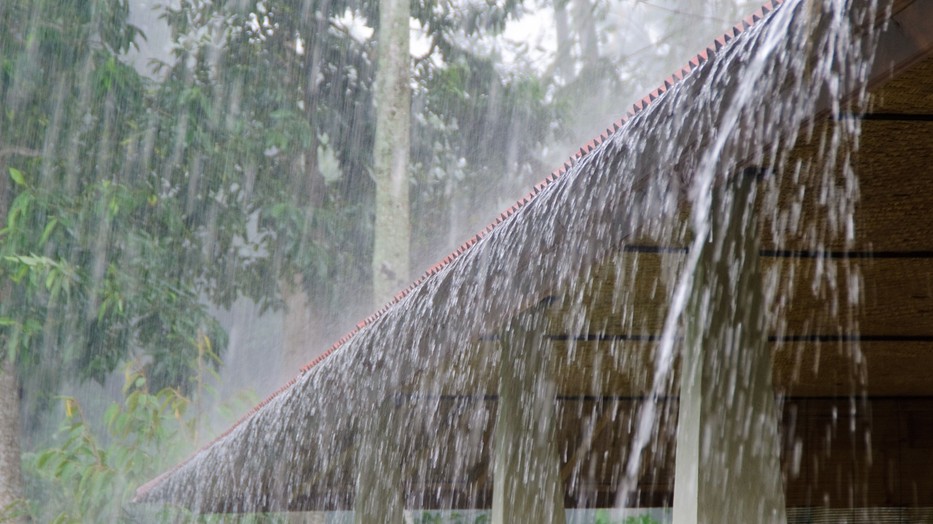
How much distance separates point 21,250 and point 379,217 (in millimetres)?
3952

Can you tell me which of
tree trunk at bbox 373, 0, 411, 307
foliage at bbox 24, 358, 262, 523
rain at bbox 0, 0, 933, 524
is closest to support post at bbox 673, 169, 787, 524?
rain at bbox 0, 0, 933, 524

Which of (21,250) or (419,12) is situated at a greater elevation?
(419,12)

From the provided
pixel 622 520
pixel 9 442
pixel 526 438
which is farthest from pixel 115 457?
pixel 526 438

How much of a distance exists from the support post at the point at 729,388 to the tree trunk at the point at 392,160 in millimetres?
9909

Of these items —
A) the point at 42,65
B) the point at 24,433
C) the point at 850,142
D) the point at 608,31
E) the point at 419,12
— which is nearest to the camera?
the point at 850,142

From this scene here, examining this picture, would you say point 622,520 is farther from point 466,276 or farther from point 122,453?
point 466,276

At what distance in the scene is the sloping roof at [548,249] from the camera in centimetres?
147

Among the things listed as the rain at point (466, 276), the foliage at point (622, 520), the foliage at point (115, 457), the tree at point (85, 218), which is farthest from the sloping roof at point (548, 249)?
the tree at point (85, 218)

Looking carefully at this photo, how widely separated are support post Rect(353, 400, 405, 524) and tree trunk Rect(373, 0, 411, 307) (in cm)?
754

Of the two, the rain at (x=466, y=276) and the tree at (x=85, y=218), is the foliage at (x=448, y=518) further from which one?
the tree at (x=85, y=218)

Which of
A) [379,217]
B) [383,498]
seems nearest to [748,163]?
[383,498]

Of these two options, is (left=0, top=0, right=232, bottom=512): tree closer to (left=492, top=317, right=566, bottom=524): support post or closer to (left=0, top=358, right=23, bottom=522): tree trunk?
(left=0, top=358, right=23, bottom=522): tree trunk

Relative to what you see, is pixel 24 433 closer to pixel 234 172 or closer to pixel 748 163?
pixel 234 172

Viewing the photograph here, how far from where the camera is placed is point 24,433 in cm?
1744
